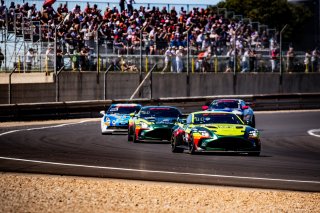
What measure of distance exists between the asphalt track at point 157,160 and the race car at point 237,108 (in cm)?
129

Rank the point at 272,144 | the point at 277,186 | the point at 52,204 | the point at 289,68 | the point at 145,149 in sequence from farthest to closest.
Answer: the point at 289,68
the point at 272,144
the point at 145,149
the point at 277,186
the point at 52,204

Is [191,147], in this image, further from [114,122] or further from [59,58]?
[59,58]

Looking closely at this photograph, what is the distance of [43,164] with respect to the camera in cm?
1941

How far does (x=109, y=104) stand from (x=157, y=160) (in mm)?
19454

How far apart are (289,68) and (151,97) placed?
9912mm

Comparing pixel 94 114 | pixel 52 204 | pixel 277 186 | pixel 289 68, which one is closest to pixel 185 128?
pixel 277 186

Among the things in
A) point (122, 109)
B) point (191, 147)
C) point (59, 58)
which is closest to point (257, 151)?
point (191, 147)

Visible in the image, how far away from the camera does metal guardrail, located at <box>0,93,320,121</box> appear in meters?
36.1

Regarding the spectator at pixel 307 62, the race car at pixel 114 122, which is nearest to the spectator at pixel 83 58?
the race car at pixel 114 122

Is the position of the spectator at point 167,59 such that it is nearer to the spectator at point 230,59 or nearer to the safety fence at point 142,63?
the safety fence at point 142,63

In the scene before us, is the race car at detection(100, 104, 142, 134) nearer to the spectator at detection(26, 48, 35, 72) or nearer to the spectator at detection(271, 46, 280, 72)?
the spectator at detection(26, 48, 35, 72)

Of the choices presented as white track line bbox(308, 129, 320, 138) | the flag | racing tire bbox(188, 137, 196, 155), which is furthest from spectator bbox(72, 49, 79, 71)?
racing tire bbox(188, 137, 196, 155)

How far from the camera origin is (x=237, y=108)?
30859mm

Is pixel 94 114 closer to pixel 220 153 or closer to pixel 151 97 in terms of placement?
pixel 151 97
